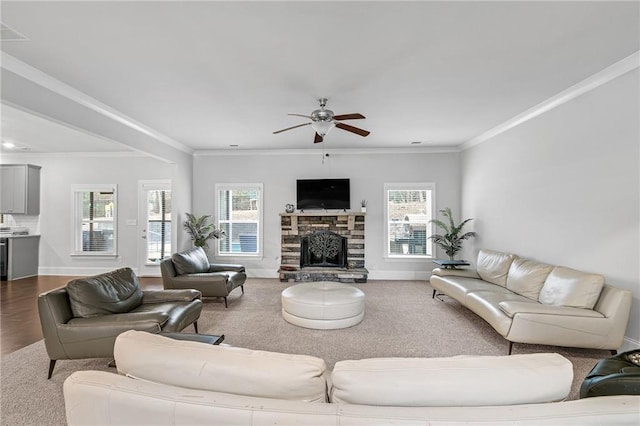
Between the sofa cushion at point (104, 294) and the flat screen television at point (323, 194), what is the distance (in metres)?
3.78

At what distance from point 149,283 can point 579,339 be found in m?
6.69

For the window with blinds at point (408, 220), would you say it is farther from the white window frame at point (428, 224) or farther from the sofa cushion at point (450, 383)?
the sofa cushion at point (450, 383)

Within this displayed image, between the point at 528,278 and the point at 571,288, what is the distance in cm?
61

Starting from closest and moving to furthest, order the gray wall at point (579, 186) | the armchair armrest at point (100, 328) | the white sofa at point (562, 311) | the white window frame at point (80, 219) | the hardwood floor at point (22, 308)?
1. the armchair armrest at point (100, 328)
2. the white sofa at point (562, 311)
3. the gray wall at point (579, 186)
4. the hardwood floor at point (22, 308)
5. the white window frame at point (80, 219)

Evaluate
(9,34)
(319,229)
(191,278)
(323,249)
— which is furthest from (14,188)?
(323,249)

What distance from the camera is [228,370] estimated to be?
1.07 metres

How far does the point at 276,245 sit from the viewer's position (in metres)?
6.60

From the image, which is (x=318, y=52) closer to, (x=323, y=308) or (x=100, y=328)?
(x=323, y=308)

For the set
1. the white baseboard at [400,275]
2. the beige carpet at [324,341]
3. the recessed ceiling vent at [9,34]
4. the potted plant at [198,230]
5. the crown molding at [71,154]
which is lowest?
the beige carpet at [324,341]

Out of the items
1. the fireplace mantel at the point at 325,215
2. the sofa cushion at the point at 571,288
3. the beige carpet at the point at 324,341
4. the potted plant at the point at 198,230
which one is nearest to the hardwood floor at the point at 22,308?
the beige carpet at the point at 324,341

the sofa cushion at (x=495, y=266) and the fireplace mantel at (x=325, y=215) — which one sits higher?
the fireplace mantel at (x=325, y=215)

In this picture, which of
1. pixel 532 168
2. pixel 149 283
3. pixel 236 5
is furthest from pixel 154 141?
pixel 532 168

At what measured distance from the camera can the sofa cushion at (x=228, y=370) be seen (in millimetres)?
1055

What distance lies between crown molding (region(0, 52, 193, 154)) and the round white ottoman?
135 inches
